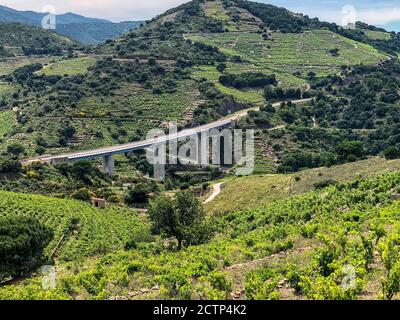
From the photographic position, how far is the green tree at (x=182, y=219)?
37656 mm

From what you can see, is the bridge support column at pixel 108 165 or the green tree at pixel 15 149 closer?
the green tree at pixel 15 149

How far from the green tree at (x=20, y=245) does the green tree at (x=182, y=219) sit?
915 cm

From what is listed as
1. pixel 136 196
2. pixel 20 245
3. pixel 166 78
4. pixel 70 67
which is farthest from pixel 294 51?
pixel 20 245

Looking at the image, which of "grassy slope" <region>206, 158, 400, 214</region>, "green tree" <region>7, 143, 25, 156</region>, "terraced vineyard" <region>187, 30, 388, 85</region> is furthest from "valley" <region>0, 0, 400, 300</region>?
"terraced vineyard" <region>187, 30, 388, 85</region>

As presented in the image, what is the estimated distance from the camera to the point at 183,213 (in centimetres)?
3991

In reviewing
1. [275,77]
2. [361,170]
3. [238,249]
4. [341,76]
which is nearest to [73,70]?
[275,77]

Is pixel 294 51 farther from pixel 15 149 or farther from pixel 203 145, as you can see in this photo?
pixel 15 149

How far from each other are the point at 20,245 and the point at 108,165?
55383 mm

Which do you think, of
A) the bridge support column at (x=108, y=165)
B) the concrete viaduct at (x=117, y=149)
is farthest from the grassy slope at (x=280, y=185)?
the concrete viaduct at (x=117, y=149)

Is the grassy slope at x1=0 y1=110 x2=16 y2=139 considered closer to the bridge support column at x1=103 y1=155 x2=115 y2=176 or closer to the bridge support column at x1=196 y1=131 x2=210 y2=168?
the bridge support column at x1=103 y1=155 x2=115 y2=176

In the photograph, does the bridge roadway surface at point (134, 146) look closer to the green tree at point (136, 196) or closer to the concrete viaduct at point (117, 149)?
the concrete viaduct at point (117, 149)

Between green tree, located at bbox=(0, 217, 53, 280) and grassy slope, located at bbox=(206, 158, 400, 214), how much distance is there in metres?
26.2

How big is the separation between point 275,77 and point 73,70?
62693mm

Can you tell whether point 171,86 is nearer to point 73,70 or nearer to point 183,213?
point 73,70
